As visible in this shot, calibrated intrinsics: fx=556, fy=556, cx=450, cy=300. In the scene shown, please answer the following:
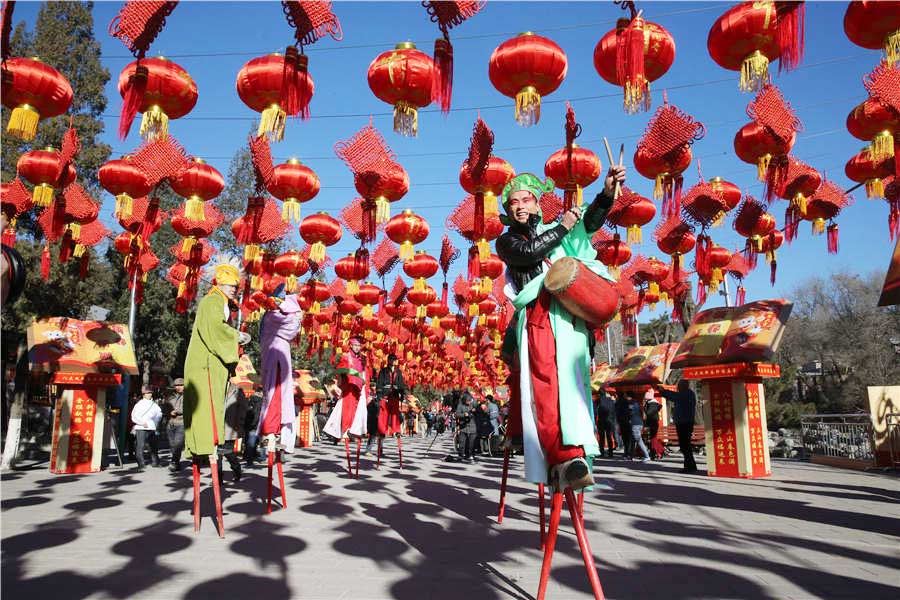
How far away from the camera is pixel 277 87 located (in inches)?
223

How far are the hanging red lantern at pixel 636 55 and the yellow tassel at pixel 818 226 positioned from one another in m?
5.41

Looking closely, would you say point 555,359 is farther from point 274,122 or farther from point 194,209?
point 194,209

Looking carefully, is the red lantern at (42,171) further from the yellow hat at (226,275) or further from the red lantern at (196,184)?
the yellow hat at (226,275)

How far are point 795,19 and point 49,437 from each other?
754 inches

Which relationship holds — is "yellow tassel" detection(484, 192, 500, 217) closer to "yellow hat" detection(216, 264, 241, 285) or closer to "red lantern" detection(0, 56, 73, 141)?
"yellow hat" detection(216, 264, 241, 285)

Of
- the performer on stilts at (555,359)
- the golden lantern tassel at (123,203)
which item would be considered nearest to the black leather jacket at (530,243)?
the performer on stilts at (555,359)

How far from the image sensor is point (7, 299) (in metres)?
2.35

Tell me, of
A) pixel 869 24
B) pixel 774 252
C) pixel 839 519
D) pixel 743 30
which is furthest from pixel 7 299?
pixel 774 252

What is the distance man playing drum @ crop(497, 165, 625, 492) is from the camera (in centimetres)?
274

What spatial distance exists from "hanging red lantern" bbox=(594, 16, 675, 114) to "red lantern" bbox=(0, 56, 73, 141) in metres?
5.58

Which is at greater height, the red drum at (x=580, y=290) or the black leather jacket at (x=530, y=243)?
the black leather jacket at (x=530, y=243)

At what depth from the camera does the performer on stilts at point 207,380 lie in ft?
15.2

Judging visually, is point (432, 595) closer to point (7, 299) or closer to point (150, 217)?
point (7, 299)

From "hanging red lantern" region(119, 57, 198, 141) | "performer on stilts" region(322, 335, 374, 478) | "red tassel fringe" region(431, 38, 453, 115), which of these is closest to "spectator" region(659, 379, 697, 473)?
"performer on stilts" region(322, 335, 374, 478)
